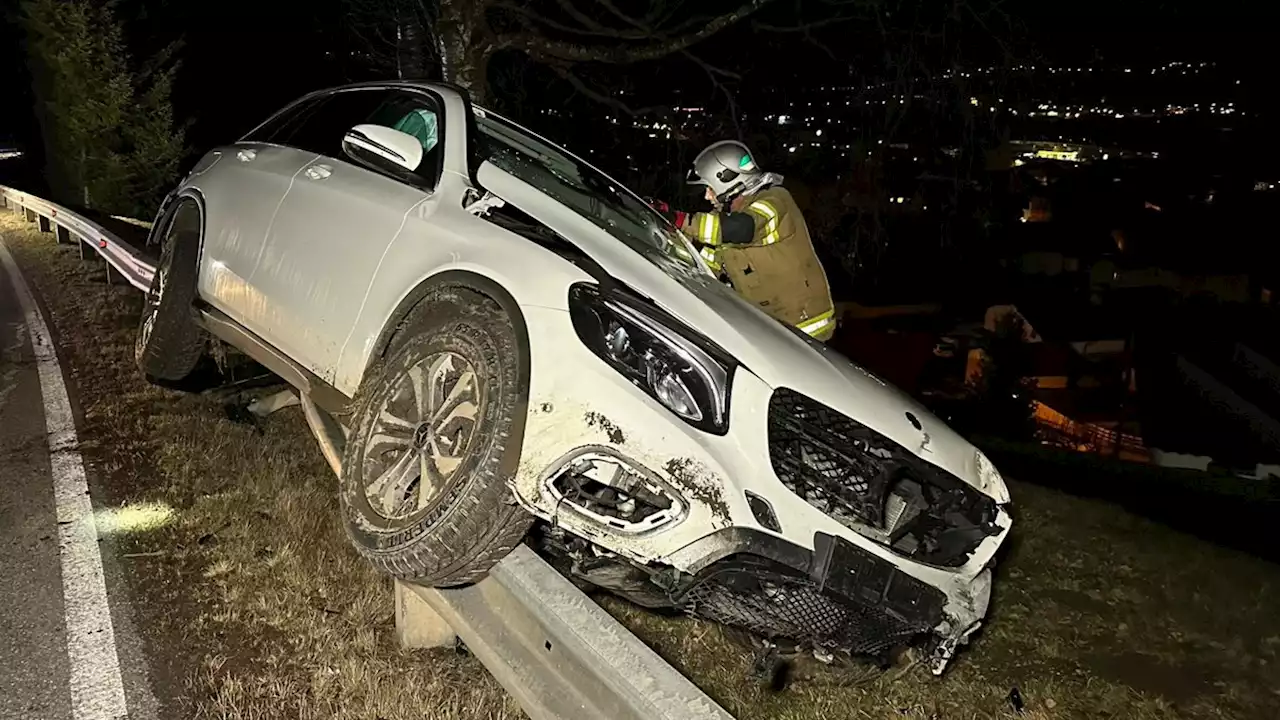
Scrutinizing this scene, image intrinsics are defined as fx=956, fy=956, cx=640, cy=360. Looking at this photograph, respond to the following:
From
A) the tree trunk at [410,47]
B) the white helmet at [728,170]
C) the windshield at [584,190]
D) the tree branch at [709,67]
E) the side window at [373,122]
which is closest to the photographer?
the side window at [373,122]

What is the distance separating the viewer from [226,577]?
3893 millimetres

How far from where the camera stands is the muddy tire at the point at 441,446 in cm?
Answer: 286

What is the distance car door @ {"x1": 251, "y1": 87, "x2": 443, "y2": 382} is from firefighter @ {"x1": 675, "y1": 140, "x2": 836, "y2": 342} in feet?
5.35

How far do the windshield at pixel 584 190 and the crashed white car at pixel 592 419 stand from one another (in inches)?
2.4

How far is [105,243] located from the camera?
913 cm

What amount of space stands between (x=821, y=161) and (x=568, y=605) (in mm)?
10431

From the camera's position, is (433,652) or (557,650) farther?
(433,652)

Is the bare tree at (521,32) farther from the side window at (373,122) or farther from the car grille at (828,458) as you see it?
the car grille at (828,458)

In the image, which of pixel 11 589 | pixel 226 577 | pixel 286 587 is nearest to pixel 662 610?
pixel 286 587

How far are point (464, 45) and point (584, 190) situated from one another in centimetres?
392

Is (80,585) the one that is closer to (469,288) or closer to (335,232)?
(335,232)

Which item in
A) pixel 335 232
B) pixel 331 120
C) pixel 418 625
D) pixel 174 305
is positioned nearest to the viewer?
pixel 418 625

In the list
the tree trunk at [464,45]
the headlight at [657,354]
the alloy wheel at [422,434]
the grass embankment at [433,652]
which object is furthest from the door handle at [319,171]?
the tree trunk at [464,45]

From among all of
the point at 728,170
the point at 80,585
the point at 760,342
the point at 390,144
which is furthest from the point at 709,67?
the point at 80,585
